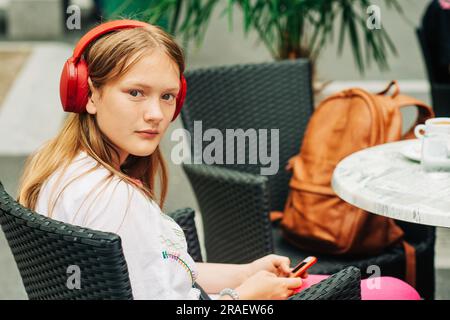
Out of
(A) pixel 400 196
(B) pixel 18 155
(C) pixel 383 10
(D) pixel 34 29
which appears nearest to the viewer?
(A) pixel 400 196

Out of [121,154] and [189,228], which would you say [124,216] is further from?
[189,228]

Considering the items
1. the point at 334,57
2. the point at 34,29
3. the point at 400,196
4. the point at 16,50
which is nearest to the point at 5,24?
the point at 34,29

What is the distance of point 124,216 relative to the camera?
1.71 metres

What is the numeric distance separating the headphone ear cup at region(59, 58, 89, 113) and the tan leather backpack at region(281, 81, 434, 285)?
1.31 m

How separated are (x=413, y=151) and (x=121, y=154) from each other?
1.09 m

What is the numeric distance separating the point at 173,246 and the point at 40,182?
0.30m

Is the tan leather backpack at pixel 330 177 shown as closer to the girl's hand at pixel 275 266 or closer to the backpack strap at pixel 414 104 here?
the backpack strap at pixel 414 104

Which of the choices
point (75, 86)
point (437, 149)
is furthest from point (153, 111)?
point (437, 149)

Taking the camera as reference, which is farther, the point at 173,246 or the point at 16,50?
the point at 16,50

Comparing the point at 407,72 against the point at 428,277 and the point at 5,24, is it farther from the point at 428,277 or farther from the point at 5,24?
the point at 5,24
